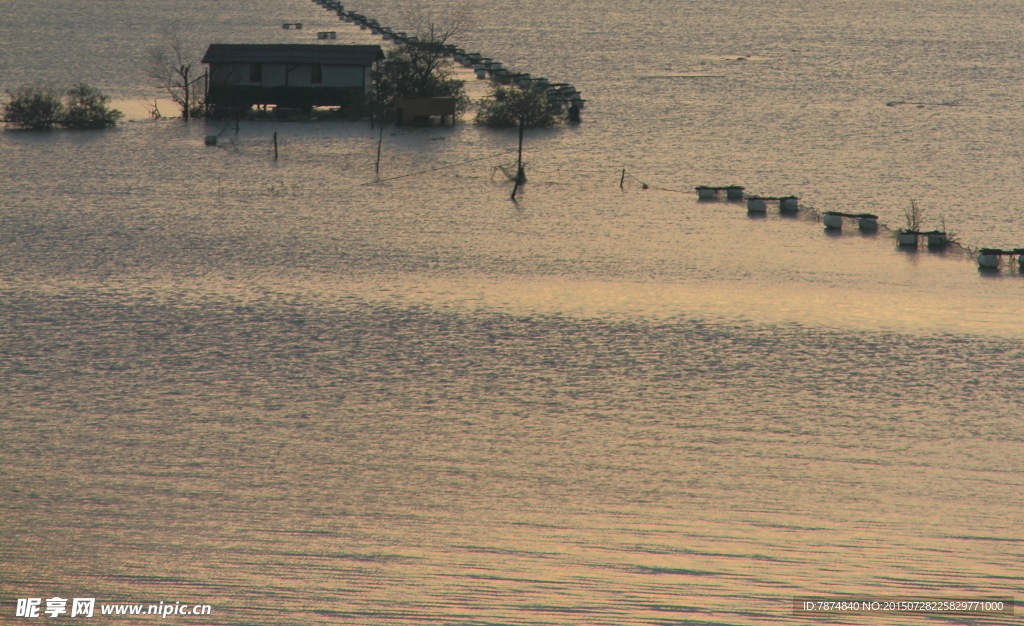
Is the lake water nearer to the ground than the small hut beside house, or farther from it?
nearer to the ground

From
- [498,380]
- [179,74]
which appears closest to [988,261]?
[498,380]

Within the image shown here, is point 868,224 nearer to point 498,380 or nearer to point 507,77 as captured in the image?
point 498,380

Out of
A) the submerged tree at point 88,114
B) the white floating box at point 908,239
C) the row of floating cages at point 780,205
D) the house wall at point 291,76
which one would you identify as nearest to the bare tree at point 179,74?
the house wall at point 291,76

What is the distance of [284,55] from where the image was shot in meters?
68.6

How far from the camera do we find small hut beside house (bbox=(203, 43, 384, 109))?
225 ft

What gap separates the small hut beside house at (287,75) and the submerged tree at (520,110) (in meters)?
7.55

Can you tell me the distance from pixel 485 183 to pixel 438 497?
105 feet

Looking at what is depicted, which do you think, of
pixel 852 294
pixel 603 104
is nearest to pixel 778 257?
pixel 852 294

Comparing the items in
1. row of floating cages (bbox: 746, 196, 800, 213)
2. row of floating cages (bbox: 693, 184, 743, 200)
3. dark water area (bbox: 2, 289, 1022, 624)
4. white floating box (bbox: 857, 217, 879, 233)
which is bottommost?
dark water area (bbox: 2, 289, 1022, 624)

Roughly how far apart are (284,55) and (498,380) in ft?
147

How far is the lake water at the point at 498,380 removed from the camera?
19000 millimetres

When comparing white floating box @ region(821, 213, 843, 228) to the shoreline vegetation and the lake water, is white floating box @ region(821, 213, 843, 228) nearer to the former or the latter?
the lake water

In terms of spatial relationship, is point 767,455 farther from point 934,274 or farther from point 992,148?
point 992,148

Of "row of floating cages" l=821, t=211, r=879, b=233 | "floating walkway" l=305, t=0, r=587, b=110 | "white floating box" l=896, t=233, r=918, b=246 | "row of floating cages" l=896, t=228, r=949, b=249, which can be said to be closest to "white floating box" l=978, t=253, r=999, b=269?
"row of floating cages" l=896, t=228, r=949, b=249
